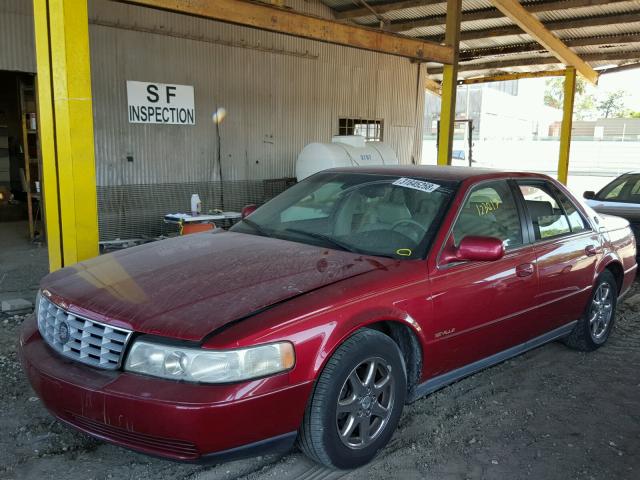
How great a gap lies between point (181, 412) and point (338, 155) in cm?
878

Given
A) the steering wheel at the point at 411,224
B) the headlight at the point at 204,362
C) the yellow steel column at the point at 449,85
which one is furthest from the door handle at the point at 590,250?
the yellow steel column at the point at 449,85

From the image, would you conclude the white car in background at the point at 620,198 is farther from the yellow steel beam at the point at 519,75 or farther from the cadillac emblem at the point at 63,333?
the yellow steel beam at the point at 519,75

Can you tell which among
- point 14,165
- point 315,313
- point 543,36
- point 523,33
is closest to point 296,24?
point 315,313

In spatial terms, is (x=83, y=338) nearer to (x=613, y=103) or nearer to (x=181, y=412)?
(x=181, y=412)

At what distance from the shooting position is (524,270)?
373cm

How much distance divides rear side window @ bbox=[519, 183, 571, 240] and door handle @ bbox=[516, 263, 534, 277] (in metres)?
0.28

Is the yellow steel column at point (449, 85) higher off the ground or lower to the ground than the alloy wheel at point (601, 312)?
higher

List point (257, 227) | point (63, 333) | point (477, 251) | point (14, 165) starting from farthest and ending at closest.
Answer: point (14, 165), point (257, 227), point (477, 251), point (63, 333)

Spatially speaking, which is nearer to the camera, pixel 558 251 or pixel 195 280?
pixel 195 280

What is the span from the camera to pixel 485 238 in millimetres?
3240

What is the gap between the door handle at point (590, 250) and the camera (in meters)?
4.36

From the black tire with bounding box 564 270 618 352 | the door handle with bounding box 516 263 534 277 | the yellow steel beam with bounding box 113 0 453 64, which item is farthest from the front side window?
the yellow steel beam with bounding box 113 0 453 64

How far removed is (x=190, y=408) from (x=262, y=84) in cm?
999

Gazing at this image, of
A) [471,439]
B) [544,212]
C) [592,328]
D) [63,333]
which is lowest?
[471,439]
